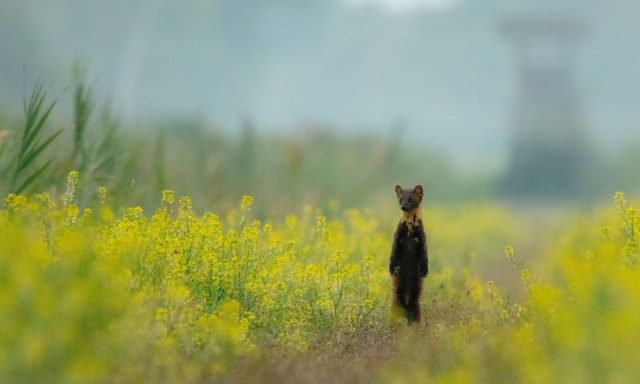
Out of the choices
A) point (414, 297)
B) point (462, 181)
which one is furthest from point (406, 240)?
point (462, 181)

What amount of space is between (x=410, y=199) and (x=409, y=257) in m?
0.55

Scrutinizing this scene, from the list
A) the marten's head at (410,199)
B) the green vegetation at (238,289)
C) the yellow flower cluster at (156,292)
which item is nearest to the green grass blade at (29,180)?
the green vegetation at (238,289)

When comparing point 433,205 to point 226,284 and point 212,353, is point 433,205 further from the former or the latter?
point 212,353

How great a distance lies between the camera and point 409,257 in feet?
21.3

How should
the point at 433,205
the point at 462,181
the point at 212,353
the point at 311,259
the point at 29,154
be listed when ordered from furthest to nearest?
the point at 462,181 < the point at 433,205 < the point at 311,259 < the point at 29,154 < the point at 212,353

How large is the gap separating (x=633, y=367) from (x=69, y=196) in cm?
446

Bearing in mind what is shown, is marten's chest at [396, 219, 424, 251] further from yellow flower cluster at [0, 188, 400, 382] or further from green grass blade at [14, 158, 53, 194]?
green grass blade at [14, 158, 53, 194]

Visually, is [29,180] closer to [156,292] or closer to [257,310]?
[156,292]

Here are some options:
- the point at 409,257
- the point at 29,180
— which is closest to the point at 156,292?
the point at 29,180

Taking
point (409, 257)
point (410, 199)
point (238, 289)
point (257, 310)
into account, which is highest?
point (410, 199)

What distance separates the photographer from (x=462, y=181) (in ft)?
74.5

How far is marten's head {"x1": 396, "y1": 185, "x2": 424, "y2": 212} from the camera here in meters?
6.37

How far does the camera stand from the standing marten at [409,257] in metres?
6.44

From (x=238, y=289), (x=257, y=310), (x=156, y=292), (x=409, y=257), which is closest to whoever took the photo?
(x=156, y=292)
